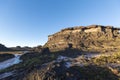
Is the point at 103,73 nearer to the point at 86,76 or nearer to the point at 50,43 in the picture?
the point at 86,76

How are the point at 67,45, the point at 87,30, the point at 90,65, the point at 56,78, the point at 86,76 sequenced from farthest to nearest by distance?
1. the point at 87,30
2. the point at 67,45
3. the point at 90,65
4. the point at 86,76
5. the point at 56,78

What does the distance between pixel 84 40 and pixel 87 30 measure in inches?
209

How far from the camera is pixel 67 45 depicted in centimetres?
7350

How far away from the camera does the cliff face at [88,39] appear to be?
230ft

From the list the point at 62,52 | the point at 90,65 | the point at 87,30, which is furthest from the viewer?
the point at 87,30

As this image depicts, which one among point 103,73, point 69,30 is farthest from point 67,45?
point 103,73

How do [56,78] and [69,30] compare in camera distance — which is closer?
[56,78]

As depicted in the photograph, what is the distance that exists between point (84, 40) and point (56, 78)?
41.8m

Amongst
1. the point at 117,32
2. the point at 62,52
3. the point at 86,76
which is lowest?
the point at 86,76

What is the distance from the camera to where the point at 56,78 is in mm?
34156

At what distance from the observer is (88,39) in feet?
247

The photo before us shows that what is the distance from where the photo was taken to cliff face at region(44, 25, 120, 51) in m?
70.1

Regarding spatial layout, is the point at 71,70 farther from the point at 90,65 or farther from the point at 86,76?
the point at 90,65

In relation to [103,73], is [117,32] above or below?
above
